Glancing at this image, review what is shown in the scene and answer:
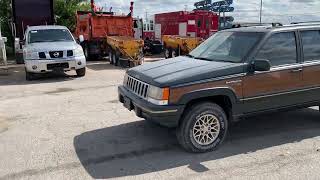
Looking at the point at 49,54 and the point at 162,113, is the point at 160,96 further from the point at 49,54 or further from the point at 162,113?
the point at 49,54

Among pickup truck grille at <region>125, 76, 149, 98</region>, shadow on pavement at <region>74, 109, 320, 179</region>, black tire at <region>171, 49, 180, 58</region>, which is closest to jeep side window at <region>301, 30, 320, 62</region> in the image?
shadow on pavement at <region>74, 109, 320, 179</region>

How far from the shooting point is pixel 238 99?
5.79m

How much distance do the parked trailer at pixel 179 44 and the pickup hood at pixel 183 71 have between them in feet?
40.8

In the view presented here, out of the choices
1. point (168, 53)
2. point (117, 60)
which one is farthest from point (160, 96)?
point (168, 53)

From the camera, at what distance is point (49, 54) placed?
1281cm

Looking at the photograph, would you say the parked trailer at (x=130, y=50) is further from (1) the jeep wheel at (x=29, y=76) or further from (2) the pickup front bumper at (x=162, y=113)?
(2) the pickup front bumper at (x=162, y=113)

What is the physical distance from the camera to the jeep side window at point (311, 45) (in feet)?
21.0

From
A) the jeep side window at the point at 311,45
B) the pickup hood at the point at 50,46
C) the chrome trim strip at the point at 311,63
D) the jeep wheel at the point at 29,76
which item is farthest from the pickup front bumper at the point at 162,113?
the jeep wheel at the point at 29,76

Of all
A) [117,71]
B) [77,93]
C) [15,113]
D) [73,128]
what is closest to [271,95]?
[73,128]

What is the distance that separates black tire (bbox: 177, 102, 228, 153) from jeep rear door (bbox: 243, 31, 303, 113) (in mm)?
430

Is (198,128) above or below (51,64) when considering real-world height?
below

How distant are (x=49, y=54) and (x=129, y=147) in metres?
7.67

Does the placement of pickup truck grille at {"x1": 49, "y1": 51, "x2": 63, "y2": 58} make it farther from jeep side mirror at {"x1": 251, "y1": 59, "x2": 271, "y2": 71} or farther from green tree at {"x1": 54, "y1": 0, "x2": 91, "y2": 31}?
green tree at {"x1": 54, "y1": 0, "x2": 91, "y2": 31}

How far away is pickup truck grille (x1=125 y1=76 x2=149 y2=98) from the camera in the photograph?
5743 millimetres
